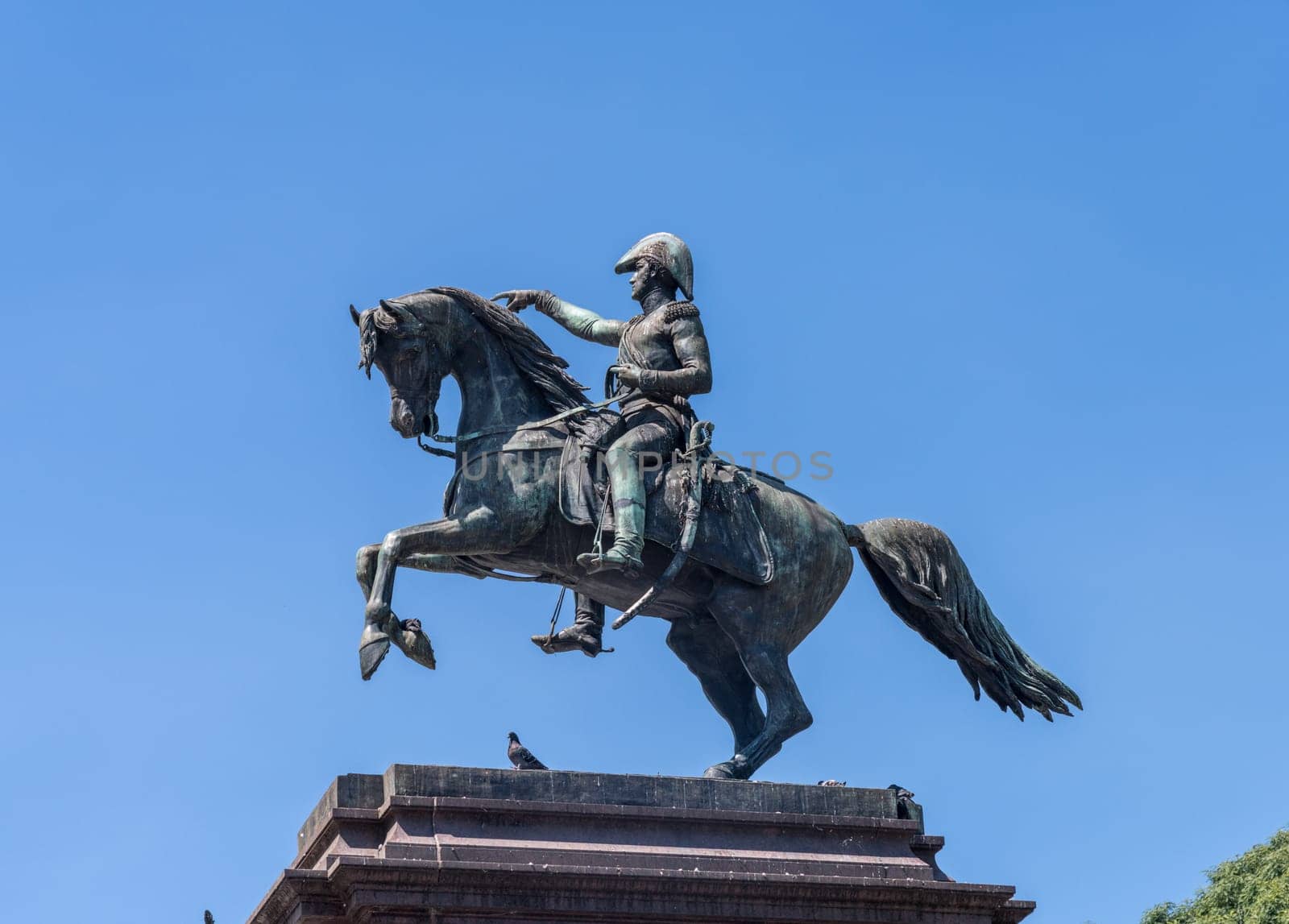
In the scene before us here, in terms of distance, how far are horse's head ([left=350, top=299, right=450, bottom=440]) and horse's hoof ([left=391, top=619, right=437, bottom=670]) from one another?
1649 millimetres

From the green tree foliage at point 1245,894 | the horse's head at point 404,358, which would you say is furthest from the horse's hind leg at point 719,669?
the green tree foliage at point 1245,894

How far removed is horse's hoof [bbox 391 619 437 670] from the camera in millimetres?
19438

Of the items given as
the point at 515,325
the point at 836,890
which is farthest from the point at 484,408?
the point at 836,890

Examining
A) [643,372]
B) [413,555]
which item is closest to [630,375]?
[643,372]

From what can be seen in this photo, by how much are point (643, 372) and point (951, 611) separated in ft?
10.6

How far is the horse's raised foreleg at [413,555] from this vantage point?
63.2 feet

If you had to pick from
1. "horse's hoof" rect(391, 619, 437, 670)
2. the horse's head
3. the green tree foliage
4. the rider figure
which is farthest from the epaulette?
the green tree foliage

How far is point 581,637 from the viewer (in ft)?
67.3

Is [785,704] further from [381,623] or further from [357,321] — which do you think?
[357,321]

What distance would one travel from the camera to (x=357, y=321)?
66.3ft

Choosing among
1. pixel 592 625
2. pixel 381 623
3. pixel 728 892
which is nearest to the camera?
pixel 728 892

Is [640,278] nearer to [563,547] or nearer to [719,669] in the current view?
[563,547]

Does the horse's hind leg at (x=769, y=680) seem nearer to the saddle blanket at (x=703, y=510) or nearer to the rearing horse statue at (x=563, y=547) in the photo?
the rearing horse statue at (x=563, y=547)

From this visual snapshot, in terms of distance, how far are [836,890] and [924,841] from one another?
1142 mm
